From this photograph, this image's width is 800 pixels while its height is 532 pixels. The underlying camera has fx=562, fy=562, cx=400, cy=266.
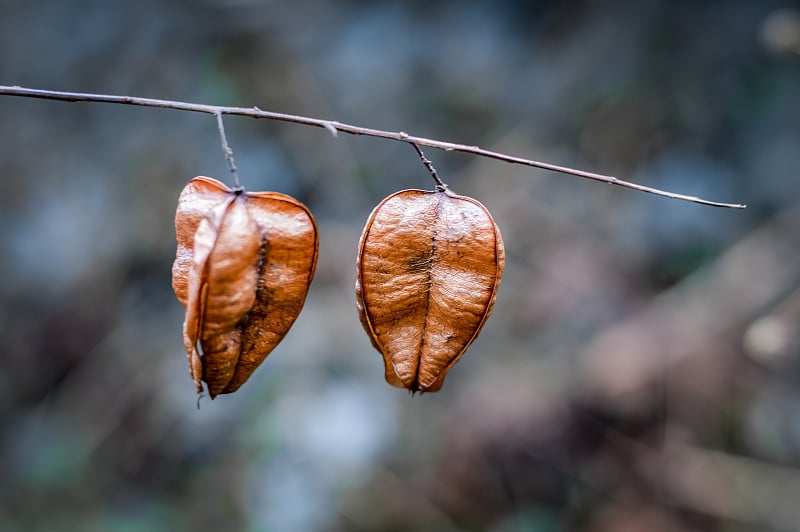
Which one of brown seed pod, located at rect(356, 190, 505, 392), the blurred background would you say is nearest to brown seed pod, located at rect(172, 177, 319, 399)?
brown seed pod, located at rect(356, 190, 505, 392)

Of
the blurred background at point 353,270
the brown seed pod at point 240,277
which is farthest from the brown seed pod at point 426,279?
the blurred background at point 353,270

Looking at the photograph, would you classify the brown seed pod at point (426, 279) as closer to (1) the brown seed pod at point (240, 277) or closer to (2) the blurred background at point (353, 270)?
(1) the brown seed pod at point (240, 277)

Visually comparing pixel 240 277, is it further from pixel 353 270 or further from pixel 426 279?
pixel 353 270

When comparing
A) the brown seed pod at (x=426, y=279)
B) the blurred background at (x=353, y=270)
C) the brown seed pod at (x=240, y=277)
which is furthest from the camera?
the blurred background at (x=353, y=270)

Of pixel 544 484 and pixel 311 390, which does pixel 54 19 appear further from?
pixel 544 484

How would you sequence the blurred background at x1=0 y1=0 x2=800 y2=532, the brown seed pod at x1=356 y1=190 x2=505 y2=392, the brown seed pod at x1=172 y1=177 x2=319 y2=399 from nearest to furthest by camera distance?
the brown seed pod at x1=172 y1=177 x2=319 y2=399
the brown seed pod at x1=356 y1=190 x2=505 y2=392
the blurred background at x1=0 y1=0 x2=800 y2=532

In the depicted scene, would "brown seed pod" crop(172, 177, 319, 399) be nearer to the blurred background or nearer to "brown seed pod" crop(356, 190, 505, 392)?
"brown seed pod" crop(356, 190, 505, 392)
